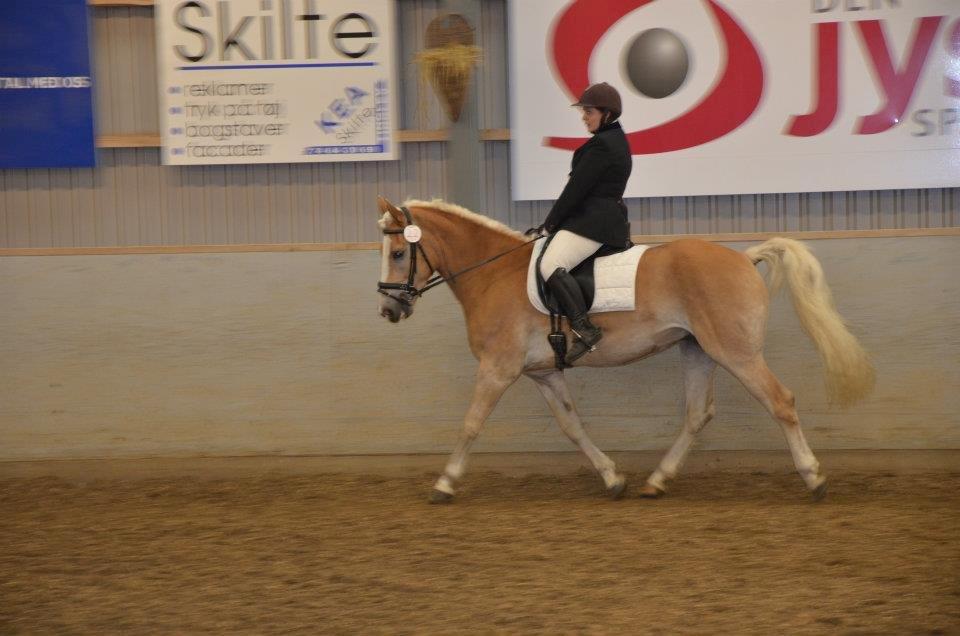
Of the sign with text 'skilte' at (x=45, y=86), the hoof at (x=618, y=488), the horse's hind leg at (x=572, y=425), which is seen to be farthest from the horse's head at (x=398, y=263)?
the sign with text 'skilte' at (x=45, y=86)

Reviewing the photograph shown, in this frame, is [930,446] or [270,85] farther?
[270,85]

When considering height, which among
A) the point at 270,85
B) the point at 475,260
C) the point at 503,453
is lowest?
the point at 503,453

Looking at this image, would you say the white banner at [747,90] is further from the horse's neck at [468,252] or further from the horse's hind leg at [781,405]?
the horse's hind leg at [781,405]

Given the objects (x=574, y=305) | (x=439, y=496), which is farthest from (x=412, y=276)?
(x=439, y=496)

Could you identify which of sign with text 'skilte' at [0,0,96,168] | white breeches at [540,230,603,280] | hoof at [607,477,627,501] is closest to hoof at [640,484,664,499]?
hoof at [607,477,627,501]

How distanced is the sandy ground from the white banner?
194 cm

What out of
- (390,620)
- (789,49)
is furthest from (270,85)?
(390,620)

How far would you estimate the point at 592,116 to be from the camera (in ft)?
18.8

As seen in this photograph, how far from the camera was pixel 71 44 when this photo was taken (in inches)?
277

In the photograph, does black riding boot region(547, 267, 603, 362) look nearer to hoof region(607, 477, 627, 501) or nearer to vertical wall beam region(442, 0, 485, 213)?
hoof region(607, 477, 627, 501)

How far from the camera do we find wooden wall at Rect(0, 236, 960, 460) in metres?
6.69

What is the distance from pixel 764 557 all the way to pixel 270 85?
438cm

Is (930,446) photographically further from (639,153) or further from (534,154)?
(534,154)

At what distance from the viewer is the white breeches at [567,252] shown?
5668mm
